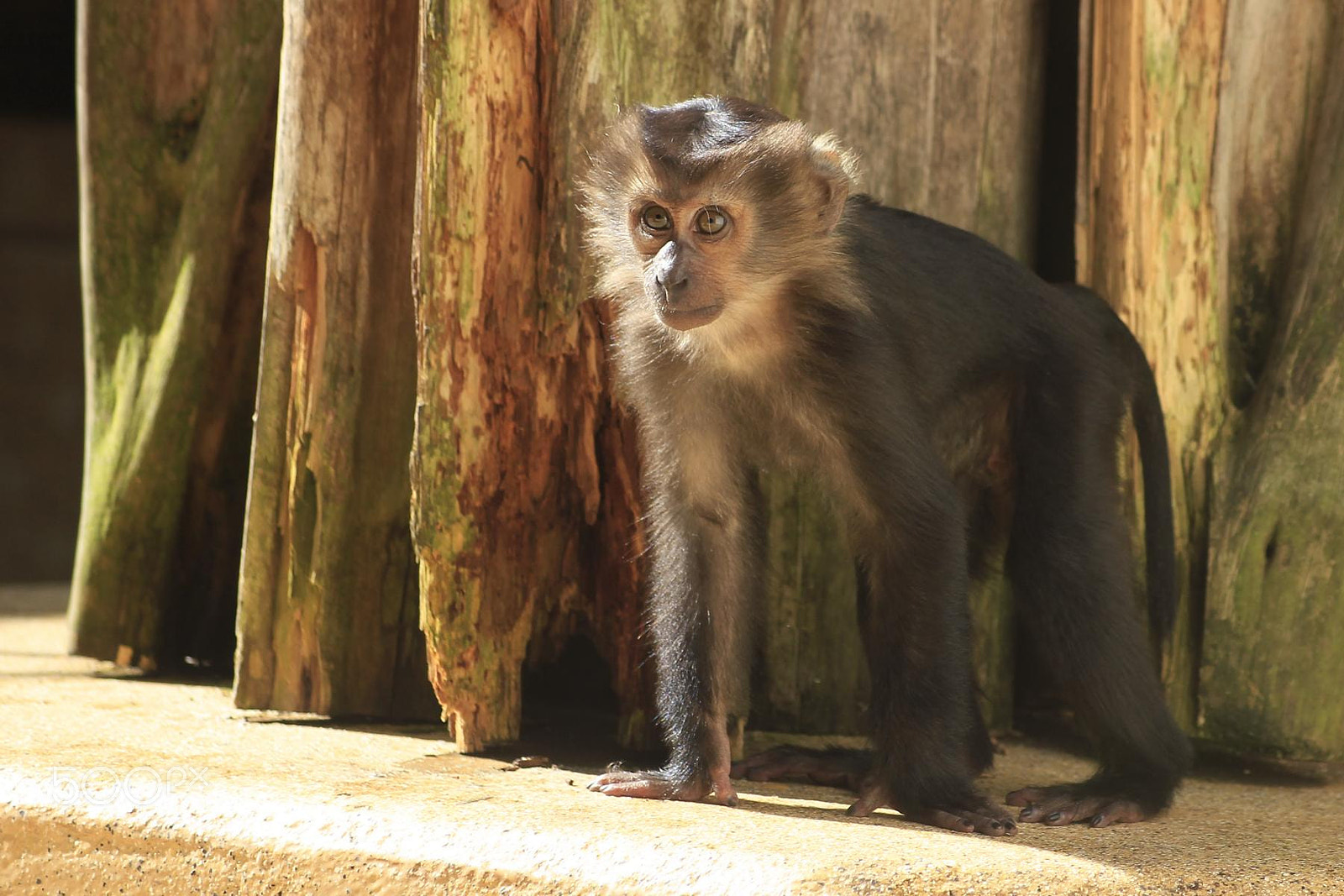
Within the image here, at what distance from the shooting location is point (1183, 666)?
424 centimetres

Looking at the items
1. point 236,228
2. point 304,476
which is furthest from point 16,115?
point 304,476

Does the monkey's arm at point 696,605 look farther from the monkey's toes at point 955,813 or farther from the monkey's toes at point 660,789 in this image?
the monkey's toes at point 955,813

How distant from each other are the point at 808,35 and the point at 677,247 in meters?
1.17

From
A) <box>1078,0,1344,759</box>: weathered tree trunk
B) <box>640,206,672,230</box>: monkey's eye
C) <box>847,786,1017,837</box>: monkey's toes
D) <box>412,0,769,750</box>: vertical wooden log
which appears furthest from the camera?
<box>1078,0,1344,759</box>: weathered tree trunk

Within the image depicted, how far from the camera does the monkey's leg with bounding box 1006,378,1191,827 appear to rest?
368 centimetres

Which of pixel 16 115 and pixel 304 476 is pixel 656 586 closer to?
pixel 304 476

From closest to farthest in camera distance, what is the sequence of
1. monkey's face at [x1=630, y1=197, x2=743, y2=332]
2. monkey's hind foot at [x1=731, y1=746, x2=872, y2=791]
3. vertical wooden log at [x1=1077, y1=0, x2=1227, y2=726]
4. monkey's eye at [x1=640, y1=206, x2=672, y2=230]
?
monkey's face at [x1=630, y1=197, x2=743, y2=332] → monkey's eye at [x1=640, y1=206, x2=672, y2=230] → monkey's hind foot at [x1=731, y1=746, x2=872, y2=791] → vertical wooden log at [x1=1077, y1=0, x2=1227, y2=726]

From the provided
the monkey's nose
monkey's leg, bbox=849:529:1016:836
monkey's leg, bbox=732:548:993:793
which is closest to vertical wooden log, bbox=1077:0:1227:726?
monkey's leg, bbox=732:548:993:793

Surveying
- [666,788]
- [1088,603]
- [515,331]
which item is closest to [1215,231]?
[1088,603]

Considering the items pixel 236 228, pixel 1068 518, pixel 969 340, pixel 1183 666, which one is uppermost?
pixel 236 228

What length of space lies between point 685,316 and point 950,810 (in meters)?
1.24

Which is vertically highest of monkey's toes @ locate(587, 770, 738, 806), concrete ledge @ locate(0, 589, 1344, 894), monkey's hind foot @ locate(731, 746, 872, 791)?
monkey's hind foot @ locate(731, 746, 872, 791)

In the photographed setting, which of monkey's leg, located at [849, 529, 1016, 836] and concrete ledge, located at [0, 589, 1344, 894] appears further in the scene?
monkey's leg, located at [849, 529, 1016, 836]

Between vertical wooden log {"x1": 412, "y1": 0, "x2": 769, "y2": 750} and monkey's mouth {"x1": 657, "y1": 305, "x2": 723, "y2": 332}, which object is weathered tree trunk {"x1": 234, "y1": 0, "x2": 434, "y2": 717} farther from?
monkey's mouth {"x1": 657, "y1": 305, "x2": 723, "y2": 332}
